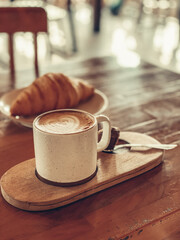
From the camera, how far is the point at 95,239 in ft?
1.67

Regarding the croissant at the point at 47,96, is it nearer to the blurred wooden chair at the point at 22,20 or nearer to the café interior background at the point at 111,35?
the blurred wooden chair at the point at 22,20

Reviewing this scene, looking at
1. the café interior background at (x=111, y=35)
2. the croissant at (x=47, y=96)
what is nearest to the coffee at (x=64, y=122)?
the croissant at (x=47, y=96)

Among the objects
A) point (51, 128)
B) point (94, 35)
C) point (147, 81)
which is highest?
point (51, 128)

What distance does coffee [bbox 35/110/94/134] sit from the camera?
1.89 ft

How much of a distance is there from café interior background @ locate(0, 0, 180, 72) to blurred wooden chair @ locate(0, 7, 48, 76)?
4.13ft

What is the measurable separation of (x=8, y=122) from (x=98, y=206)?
1.45ft

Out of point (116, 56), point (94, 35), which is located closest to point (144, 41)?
point (94, 35)

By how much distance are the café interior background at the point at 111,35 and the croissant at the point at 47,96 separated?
1.85 meters

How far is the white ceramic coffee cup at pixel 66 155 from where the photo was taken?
1.81 ft

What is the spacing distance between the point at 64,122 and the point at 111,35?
186 inches

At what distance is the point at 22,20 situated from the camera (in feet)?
4.78

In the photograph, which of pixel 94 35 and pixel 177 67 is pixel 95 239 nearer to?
pixel 177 67

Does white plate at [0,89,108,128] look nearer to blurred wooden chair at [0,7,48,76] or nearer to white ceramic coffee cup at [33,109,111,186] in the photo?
white ceramic coffee cup at [33,109,111,186]

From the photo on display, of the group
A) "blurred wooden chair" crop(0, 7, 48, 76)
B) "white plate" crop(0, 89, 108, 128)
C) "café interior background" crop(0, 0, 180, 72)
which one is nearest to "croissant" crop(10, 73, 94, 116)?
"white plate" crop(0, 89, 108, 128)
